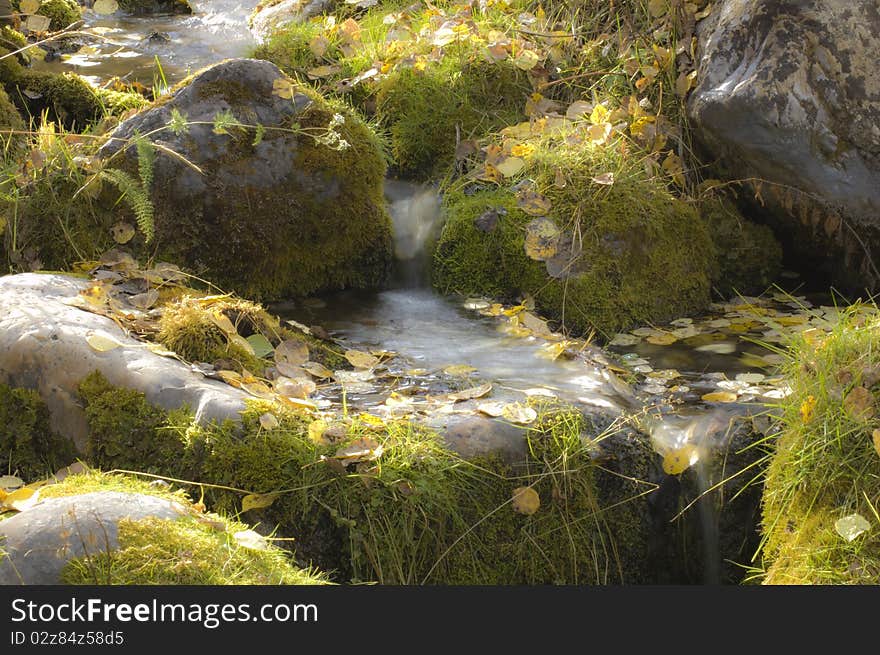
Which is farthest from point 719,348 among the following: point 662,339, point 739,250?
point 739,250

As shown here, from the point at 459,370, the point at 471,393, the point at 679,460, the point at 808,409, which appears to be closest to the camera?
the point at 808,409

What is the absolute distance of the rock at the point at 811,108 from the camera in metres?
5.05

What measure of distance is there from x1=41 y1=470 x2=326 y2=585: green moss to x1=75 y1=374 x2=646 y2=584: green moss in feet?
1.09

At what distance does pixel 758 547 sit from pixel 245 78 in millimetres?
3188

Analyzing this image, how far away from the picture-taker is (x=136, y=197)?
461 cm

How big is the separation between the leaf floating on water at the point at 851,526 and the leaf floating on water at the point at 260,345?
2144 millimetres

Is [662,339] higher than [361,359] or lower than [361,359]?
lower

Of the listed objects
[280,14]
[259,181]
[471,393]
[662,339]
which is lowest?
[662,339]

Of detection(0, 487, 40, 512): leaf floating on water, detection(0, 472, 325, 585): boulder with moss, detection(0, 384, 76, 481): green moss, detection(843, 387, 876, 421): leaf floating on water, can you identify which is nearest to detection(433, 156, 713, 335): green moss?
detection(843, 387, 876, 421): leaf floating on water

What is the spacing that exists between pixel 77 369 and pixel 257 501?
2.66 feet

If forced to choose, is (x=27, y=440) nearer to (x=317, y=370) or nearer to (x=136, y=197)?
(x=317, y=370)

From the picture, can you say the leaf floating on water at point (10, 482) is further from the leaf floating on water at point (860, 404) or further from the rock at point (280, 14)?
the rock at point (280, 14)

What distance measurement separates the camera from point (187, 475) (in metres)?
3.30

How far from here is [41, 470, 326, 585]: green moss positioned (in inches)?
98.0
